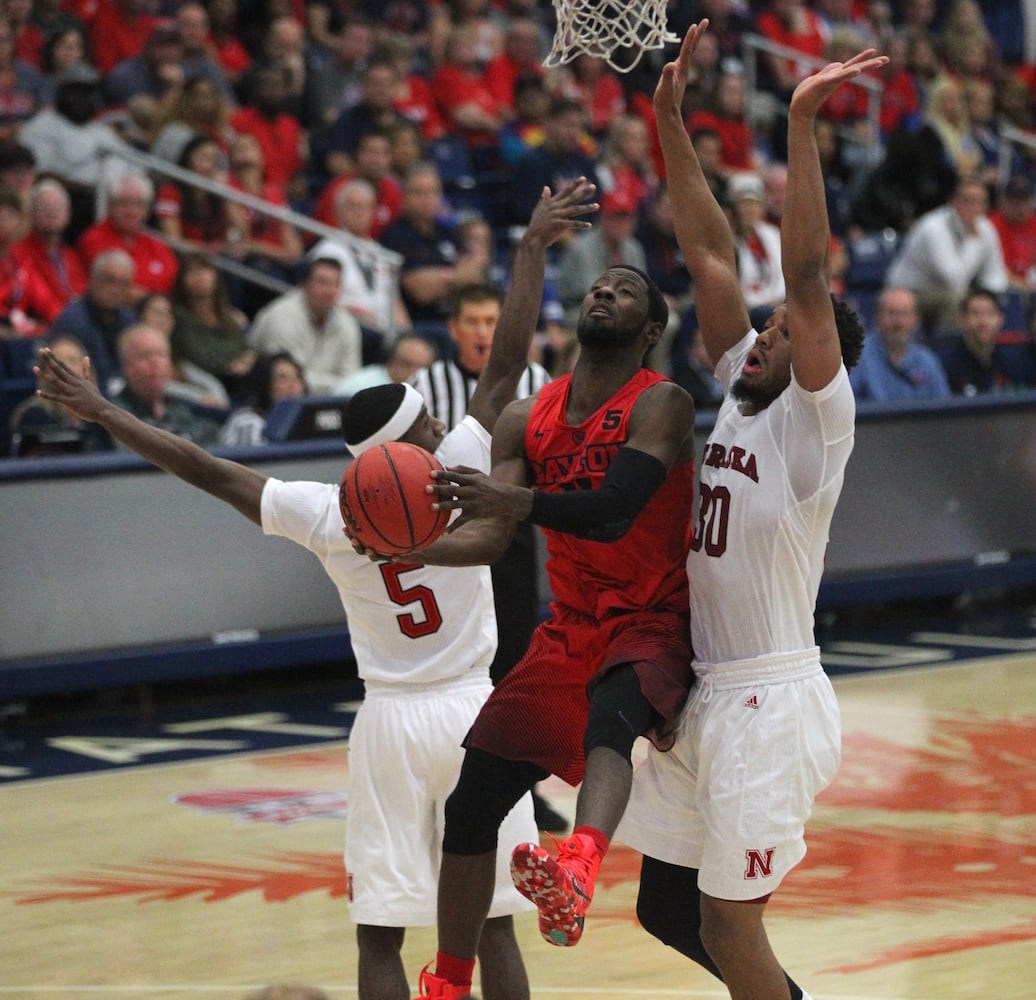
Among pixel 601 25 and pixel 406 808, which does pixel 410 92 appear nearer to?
pixel 601 25

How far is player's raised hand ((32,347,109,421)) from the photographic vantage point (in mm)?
4898

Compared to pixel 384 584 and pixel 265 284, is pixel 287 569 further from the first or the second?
pixel 384 584

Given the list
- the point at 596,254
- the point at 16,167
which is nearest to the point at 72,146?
the point at 16,167

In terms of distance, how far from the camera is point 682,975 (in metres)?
5.82

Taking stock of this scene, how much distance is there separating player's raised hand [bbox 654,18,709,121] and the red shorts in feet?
4.38

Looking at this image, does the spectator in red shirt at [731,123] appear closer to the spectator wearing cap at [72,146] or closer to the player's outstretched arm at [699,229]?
the spectator wearing cap at [72,146]

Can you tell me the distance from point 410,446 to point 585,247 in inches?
346

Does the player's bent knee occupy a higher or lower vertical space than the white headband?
lower

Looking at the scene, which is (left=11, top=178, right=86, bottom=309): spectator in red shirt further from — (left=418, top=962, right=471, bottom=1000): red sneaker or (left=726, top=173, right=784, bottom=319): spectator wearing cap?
(left=418, top=962, right=471, bottom=1000): red sneaker

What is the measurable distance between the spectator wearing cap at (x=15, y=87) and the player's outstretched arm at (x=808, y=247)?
29.6 feet

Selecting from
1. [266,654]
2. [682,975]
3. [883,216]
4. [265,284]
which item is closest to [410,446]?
[682,975]

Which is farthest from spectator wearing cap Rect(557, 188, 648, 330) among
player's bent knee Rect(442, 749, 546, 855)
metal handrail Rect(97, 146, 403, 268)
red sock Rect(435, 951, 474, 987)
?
red sock Rect(435, 951, 474, 987)

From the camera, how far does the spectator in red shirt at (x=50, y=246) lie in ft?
37.6

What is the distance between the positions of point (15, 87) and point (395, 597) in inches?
361
